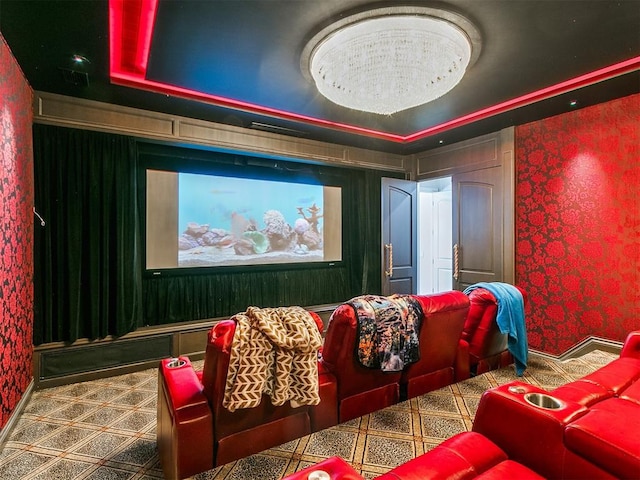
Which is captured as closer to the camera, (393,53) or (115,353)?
(393,53)

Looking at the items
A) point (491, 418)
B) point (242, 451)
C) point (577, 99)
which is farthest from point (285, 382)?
point (577, 99)

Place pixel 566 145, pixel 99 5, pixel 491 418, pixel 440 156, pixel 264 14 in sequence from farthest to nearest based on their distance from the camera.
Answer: pixel 440 156 < pixel 566 145 < pixel 264 14 < pixel 99 5 < pixel 491 418

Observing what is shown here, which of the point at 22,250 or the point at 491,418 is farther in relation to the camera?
the point at 22,250

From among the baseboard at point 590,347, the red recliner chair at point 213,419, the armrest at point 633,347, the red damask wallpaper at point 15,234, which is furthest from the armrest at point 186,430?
the baseboard at point 590,347

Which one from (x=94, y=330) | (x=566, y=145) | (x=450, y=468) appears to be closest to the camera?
(x=450, y=468)

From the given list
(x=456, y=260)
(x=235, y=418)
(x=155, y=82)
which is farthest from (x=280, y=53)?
(x=456, y=260)

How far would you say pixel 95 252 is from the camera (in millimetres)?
3205

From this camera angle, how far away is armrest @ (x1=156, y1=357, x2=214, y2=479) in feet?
5.01

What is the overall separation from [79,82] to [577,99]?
447cm

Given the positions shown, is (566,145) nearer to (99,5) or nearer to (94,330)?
(99,5)

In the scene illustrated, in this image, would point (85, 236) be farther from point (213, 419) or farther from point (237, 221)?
point (213, 419)

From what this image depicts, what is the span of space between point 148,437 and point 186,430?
955 mm

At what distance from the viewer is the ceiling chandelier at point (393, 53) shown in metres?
2.07

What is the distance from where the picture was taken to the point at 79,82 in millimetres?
2744
